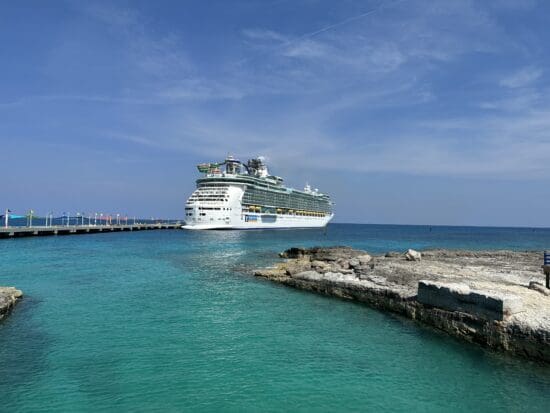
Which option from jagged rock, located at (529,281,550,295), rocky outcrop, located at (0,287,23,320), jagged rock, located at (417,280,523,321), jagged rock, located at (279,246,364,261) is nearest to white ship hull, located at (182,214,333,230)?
jagged rock, located at (279,246,364,261)

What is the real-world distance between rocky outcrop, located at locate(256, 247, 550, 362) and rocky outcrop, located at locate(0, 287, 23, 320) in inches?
506

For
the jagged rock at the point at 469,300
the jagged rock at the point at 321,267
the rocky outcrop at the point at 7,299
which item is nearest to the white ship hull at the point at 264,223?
the jagged rock at the point at 321,267

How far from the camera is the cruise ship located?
85.2 meters

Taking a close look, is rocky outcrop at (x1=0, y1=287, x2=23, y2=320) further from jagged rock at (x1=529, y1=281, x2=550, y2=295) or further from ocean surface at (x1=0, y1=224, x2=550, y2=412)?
jagged rock at (x1=529, y1=281, x2=550, y2=295)

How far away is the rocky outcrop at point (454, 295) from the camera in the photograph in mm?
11688

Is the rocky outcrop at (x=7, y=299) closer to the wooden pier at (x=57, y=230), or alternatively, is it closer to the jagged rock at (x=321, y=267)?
the jagged rock at (x=321, y=267)

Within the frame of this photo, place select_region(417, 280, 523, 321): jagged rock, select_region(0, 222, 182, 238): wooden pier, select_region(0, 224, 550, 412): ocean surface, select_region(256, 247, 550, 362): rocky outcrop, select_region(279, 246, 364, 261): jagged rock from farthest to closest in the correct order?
1. select_region(0, 222, 182, 238): wooden pier
2. select_region(279, 246, 364, 261): jagged rock
3. select_region(417, 280, 523, 321): jagged rock
4. select_region(256, 247, 550, 362): rocky outcrop
5. select_region(0, 224, 550, 412): ocean surface

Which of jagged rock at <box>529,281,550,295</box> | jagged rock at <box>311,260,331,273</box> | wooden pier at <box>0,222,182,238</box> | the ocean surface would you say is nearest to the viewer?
the ocean surface

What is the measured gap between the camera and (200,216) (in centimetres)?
8494

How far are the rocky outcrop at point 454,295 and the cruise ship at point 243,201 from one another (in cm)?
6112

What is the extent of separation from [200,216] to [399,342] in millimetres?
74645

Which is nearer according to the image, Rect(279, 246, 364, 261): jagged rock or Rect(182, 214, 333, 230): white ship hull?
Rect(279, 246, 364, 261): jagged rock

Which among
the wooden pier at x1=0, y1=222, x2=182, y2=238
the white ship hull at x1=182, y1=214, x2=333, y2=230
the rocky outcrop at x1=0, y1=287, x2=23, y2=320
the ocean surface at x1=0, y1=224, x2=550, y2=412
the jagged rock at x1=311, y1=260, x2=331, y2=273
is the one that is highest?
the white ship hull at x1=182, y1=214, x2=333, y2=230

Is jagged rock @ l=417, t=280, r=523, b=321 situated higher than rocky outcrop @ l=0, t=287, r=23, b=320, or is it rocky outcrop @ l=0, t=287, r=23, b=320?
jagged rock @ l=417, t=280, r=523, b=321
